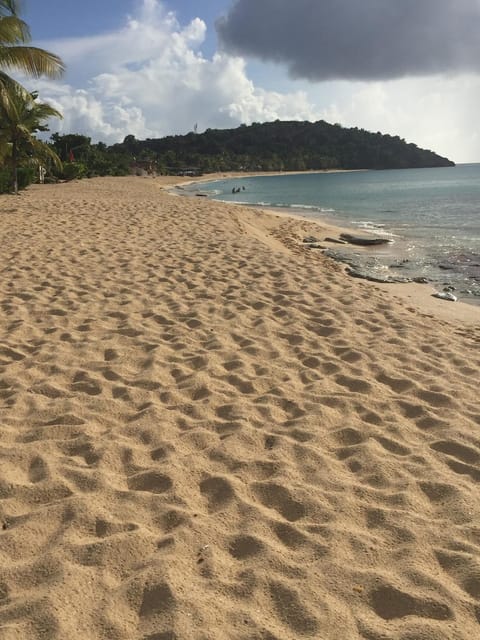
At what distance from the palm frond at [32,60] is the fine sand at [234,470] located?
1041cm

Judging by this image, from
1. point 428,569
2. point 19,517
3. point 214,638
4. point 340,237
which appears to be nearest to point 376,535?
point 428,569

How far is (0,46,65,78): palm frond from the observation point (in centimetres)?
1357

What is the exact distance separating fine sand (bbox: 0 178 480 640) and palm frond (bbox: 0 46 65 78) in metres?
10.4

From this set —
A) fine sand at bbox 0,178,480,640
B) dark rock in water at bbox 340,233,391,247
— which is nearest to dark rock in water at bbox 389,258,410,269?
dark rock in water at bbox 340,233,391,247

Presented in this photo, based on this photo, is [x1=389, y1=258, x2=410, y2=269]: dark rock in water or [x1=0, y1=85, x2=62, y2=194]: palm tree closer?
[x1=389, y1=258, x2=410, y2=269]: dark rock in water

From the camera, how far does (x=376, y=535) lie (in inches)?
99.2

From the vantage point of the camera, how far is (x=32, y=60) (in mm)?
13695

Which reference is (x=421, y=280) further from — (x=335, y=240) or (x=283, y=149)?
(x=283, y=149)

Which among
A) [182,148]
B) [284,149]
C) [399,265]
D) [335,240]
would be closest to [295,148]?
[284,149]

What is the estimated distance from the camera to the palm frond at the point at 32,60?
1357 cm

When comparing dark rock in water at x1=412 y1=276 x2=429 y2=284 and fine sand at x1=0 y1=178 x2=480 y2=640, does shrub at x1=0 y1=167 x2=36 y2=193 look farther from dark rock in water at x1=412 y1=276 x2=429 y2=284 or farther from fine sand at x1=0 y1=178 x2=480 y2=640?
A: fine sand at x1=0 y1=178 x2=480 y2=640

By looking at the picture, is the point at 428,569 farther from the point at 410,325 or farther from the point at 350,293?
the point at 350,293

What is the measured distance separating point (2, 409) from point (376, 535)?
2.55 meters

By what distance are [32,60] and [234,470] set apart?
14169mm
